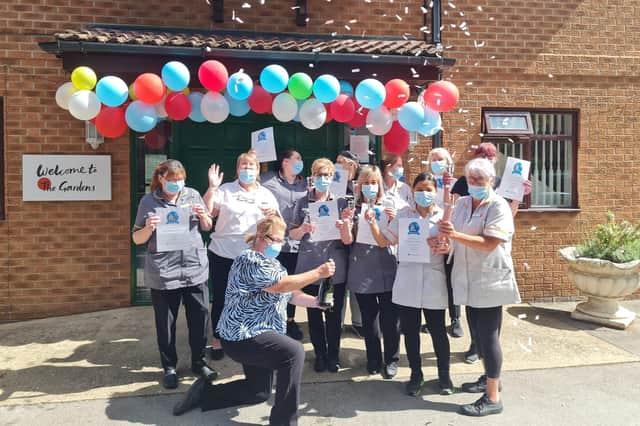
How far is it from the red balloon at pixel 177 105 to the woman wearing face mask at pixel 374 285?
1.93 m

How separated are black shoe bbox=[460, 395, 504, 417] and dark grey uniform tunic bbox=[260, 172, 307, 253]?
201cm

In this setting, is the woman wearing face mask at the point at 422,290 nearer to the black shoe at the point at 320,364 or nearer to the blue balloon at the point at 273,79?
the black shoe at the point at 320,364

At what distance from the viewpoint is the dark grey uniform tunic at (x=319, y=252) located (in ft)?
14.8

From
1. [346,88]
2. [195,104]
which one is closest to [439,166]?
[346,88]

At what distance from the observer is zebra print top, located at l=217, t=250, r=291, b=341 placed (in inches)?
138

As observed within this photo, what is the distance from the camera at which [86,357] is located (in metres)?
4.97

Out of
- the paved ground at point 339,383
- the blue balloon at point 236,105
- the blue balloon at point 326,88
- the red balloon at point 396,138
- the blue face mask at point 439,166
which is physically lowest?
the paved ground at point 339,383

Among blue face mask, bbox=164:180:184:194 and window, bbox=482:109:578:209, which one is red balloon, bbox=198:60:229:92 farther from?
window, bbox=482:109:578:209

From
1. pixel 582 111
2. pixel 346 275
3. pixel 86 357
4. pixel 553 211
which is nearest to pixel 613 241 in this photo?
pixel 553 211

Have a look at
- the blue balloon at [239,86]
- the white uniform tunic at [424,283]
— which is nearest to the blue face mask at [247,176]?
the blue balloon at [239,86]

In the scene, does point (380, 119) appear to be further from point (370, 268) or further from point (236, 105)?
point (370, 268)

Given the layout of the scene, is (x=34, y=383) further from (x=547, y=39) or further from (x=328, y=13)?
(x=547, y=39)

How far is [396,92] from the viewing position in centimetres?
522

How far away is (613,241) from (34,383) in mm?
6089
